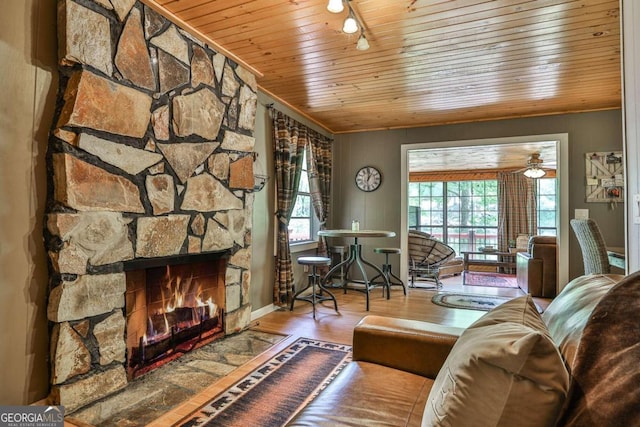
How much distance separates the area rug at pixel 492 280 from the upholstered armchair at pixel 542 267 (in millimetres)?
1081

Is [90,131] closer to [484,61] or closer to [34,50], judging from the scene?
[34,50]

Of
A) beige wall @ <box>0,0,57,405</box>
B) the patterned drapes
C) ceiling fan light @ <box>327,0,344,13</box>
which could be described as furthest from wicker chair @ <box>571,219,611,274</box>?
beige wall @ <box>0,0,57,405</box>

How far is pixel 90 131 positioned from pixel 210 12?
1118 millimetres

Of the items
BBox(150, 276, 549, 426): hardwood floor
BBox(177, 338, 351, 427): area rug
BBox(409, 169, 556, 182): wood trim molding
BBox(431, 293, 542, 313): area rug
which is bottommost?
BBox(431, 293, 542, 313): area rug

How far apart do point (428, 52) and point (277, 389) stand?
275 cm

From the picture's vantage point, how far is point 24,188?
170 cm

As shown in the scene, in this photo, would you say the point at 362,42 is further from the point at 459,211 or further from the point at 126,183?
the point at 459,211

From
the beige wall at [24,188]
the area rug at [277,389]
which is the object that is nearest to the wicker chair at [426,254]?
the area rug at [277,389]

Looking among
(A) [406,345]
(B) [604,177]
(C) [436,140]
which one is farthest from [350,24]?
(B) [604,177]

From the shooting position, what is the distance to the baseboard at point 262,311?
3.51 meters

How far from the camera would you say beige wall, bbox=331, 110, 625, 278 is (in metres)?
4.14

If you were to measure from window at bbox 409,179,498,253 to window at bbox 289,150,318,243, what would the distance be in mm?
4191

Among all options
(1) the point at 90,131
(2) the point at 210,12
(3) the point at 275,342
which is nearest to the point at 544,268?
(3) the point at 275,342

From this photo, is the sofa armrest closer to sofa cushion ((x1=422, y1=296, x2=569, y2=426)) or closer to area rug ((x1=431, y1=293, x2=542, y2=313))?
sofa cushion ((x1=422, y1=296, x2=569, y2=426))
